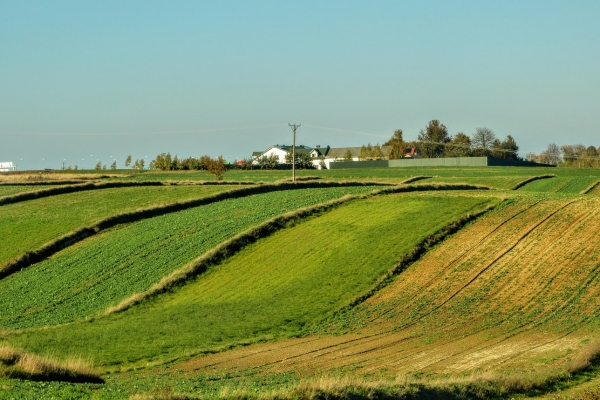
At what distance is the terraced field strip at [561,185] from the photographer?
275ft

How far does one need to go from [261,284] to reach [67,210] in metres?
24.9

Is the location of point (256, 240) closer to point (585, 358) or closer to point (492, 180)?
point (585, 358)

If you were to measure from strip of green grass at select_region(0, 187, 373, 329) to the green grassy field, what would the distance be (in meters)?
0.16

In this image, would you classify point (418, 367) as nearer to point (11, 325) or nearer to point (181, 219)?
point (11, 325)

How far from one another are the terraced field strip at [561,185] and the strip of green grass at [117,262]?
34.6m

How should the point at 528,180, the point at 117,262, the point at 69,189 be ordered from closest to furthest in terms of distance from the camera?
the point at 117,262 < the point at 69,189 < the point at 528,180

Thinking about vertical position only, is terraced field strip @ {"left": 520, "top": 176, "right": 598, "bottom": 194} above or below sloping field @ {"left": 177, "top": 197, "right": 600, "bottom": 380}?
above

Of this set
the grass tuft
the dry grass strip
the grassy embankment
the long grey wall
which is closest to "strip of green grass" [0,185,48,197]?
the grassy embankment

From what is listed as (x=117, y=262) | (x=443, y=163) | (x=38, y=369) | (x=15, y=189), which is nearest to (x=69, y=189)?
(x=15, y=189)

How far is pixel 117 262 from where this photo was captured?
44.4 m

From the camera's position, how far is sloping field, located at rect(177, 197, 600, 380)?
2669 centimetres

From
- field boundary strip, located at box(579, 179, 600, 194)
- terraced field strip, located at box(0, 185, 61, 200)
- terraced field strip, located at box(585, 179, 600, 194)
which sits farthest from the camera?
field boundary strip, located at box(579, 179, 600, 194)

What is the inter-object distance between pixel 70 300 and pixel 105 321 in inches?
173

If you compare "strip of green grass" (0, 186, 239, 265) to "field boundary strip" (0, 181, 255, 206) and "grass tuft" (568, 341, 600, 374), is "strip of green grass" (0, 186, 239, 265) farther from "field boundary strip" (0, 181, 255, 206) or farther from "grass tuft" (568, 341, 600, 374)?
"grass tuft" (568, 341, 600, 374)
